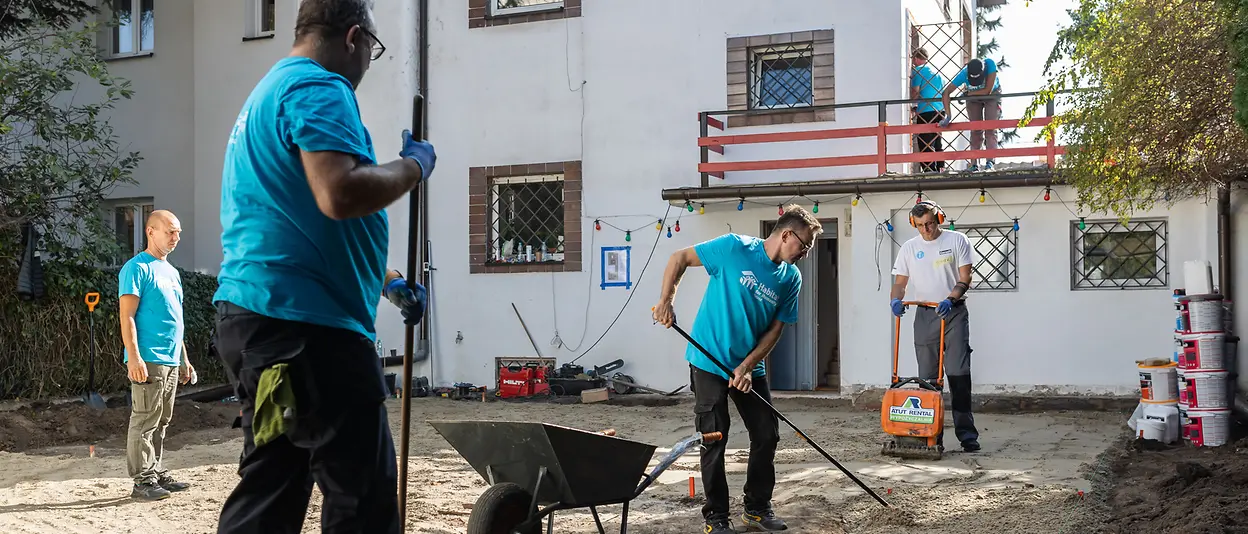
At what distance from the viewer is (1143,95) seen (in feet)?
23.9

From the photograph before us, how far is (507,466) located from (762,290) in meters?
1.71

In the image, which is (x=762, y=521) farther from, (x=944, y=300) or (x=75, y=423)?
(x=75, y=423)

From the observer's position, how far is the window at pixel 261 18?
48.9ft

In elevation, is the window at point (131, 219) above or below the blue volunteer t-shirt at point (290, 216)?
above

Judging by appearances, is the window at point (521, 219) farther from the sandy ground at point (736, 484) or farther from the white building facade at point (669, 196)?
the sandy ground at point (736, 484)

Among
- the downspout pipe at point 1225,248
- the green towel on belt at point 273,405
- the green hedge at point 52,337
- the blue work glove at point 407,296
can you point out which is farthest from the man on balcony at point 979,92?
the green towel on belt at point 273,405

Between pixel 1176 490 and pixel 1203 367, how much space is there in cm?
259

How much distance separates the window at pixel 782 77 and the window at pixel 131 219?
869cm

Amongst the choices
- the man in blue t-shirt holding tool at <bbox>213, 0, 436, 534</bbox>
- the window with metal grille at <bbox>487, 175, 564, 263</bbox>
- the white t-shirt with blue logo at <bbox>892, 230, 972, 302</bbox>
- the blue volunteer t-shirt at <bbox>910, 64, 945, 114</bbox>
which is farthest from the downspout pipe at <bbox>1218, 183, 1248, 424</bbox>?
the man in blue t-shirt holding tool at <bbox>213, 0, 436, 534</bbox>

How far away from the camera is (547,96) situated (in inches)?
537

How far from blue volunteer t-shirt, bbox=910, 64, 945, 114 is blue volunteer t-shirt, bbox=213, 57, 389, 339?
413 inches

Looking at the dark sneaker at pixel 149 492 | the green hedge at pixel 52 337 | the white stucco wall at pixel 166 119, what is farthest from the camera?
the white stucco wall at pixel 166 119

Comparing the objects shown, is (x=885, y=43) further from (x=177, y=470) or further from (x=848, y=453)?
(x=177, y=470)

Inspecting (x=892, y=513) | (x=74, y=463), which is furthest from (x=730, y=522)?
(x=74, y=463)
